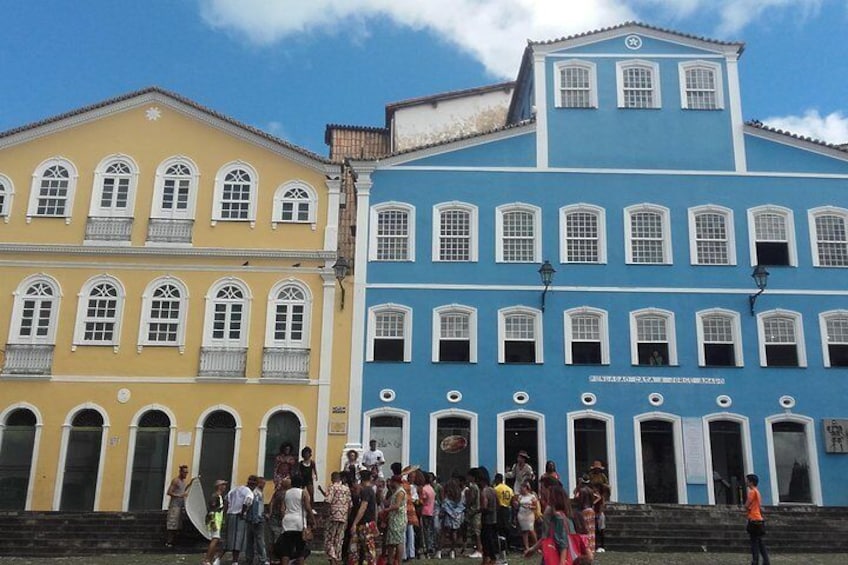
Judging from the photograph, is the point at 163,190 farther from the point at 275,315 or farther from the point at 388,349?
the point at 388,349

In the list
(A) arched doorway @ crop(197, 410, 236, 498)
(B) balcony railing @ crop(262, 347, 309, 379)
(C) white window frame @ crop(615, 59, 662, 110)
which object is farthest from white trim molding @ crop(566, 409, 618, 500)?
(C) white window frame @ crop(615, 59, 662, 110)

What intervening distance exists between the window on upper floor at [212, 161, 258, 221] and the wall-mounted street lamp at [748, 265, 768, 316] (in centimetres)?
1426

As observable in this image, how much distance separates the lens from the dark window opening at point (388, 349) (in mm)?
24312

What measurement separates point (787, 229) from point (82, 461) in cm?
2083

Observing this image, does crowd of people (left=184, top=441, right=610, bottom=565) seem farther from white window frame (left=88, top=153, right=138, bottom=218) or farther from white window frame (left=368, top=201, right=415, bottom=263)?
white window frame (left=88, top=153, right=138, bottom=218)

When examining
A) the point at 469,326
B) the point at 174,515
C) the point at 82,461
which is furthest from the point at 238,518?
the point at 469,326

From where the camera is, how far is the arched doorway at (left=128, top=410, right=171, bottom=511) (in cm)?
2305

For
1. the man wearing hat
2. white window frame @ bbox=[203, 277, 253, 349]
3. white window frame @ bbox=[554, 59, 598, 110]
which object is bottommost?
the man wearing hat

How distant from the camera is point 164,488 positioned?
75.7ft

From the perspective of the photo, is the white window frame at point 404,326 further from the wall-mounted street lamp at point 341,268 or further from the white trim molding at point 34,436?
the white trim molding at point 34,436

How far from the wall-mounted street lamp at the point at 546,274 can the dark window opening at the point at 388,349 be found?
4.22m

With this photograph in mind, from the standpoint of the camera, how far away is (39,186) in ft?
83.4

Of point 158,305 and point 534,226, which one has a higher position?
point 534,226

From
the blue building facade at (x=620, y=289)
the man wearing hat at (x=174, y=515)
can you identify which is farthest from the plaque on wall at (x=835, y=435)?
the man wearing hat at (x=174, y=515)
